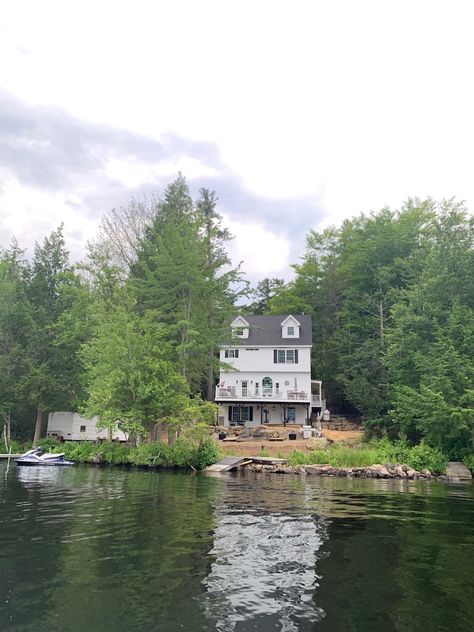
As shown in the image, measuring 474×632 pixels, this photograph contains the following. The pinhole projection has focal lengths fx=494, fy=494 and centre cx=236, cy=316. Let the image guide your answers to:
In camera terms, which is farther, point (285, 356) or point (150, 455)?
point (285, 356)

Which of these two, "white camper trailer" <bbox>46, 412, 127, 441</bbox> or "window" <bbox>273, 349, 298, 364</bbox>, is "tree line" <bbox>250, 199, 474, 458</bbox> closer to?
"window" <bbox>273, 349, 298, 364</bbox>

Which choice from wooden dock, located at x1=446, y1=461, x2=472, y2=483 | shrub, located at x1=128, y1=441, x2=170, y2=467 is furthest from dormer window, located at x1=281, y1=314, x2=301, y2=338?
wooden dock, located at x1=446, y1=461, x2=472, y2=483

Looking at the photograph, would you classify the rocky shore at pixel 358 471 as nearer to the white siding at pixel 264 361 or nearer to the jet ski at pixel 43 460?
the jet ski at pixel 43 460

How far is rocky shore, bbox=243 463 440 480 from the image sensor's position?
2733cm

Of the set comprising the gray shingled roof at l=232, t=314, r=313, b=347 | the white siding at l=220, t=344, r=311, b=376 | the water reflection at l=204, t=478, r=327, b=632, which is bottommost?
the water reflection at l=204, t=478, r=327, b=632

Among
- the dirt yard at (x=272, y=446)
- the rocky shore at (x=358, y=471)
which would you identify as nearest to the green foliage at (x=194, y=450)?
the rocky shore at (x=358, y=471)

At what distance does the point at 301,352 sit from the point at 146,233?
60.8 feet

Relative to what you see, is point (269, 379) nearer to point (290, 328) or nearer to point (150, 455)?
point (290, 328)

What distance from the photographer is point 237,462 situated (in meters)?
29.9

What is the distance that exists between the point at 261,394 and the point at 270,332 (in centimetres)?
637

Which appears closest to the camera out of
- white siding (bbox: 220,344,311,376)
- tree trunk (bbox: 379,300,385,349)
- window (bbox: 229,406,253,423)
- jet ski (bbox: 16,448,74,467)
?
jet ski (bbox: 16,448,74,467)

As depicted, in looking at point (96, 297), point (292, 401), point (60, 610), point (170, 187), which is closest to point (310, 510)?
point (60, 610)

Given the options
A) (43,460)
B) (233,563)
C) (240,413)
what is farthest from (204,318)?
(233,563)

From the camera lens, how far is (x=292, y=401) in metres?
44.4
